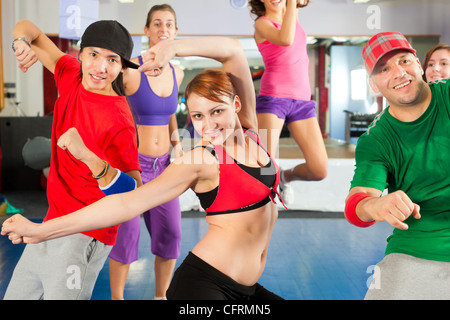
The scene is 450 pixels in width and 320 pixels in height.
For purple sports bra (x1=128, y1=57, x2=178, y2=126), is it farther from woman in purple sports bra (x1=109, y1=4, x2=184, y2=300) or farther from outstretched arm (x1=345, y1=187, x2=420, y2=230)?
outstretched arm (x1=345, y1=187, x2=420, y2=230)

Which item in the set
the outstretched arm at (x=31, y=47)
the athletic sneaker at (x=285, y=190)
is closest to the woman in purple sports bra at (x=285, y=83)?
the athletic sneaker at (x=285, y=190)

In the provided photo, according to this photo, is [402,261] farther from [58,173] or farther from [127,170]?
[58,173]

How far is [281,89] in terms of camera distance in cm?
240

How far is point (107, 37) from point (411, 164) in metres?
1.10

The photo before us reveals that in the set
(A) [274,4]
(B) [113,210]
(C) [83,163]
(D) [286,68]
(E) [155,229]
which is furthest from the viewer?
(E) [155,229]

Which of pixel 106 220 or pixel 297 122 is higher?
pixel 297 122

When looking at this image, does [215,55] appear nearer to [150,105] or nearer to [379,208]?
[379,208]

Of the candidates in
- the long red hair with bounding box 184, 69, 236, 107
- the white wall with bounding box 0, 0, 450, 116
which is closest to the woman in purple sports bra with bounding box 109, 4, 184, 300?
the long red hair with bounding box 184, 69, 236, 107

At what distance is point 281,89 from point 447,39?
5.13 metres

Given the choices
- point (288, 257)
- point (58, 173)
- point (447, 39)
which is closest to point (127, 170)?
point (58, 173)

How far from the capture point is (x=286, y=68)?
91.8 inches

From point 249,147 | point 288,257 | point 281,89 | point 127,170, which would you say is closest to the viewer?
point 249,147

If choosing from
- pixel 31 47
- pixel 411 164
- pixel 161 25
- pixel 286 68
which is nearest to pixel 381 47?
pixel 411 164

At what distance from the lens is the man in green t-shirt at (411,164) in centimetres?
146
